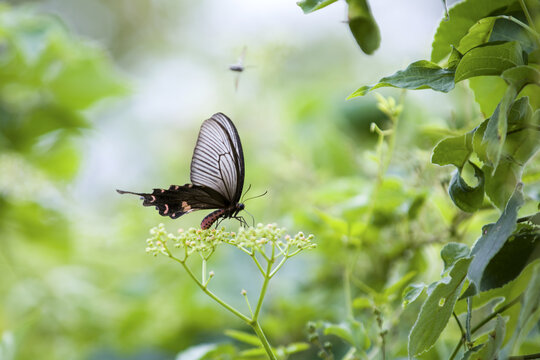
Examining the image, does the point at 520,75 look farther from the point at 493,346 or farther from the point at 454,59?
the point at 493,346

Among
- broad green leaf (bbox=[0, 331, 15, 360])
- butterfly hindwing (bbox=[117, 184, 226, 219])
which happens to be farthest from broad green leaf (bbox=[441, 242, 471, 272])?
broad green leaf (bbox=[0, 331, 15, 360])

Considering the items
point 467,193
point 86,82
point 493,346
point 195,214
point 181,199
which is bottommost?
point 493,346

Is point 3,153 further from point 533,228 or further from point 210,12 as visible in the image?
point 210,12

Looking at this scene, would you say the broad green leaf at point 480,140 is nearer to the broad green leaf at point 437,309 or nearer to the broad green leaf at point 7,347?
the broad green leaf at point 437,309

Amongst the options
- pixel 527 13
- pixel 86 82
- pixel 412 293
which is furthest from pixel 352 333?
pixel 86 82

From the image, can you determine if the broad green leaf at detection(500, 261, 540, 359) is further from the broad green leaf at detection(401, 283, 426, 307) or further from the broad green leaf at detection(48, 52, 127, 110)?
the broad green leaf at detection(48, 52, 127, 110)

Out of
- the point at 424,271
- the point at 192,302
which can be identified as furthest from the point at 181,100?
the point at 424,271
